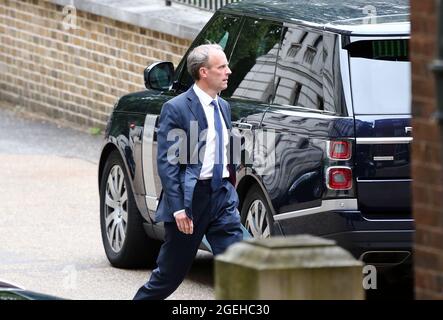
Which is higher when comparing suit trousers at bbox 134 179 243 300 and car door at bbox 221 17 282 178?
car door at bbox 221 17 282 178

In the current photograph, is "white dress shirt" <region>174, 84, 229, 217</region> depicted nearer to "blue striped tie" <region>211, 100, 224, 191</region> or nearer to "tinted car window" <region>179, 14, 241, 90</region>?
"blue striped tie" <region>211, 100, 224, 191</region>

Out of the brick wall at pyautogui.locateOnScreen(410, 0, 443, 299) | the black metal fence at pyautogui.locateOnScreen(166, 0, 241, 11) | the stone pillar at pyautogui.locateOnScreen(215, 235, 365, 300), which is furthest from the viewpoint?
the black metal fence at pyautogui.locateOnScreen(166, 0, 241, 11)

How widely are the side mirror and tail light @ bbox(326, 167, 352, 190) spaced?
2.22 metres

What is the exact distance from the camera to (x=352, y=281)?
199 inches

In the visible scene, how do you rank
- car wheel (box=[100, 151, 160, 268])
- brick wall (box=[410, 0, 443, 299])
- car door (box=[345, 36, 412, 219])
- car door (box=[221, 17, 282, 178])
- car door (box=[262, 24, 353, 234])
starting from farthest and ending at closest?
car wheel (box=[100, 151, 160, 268]) → car door (box=[221, 17, 282, 178]) → car door (box=[262, 24, 353, 234]) → car door (box=[345, 36, 412, 219]) → brick wall (box=[410, 0, 443, 299])

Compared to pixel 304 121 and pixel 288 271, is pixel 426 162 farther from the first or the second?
pixel 304 121

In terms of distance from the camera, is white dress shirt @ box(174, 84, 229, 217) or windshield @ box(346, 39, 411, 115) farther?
windshield @ box(346, 39, 411, 115)

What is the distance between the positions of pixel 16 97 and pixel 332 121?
12308 mm

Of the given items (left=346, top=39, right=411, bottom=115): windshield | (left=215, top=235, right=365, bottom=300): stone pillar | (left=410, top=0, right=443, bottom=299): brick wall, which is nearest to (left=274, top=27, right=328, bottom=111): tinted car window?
(left=346, top=39, right=411, bottom=115): windshield

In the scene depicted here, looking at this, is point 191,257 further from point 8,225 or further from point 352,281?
point 8,225

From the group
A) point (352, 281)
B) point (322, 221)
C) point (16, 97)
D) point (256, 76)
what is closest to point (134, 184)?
point (256, 76)

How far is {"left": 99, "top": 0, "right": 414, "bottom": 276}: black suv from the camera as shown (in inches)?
346

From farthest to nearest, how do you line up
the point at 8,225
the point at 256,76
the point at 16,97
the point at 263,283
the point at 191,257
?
the point at 16,97 < the point at 8,225 < the point at 256,76 < the point at 191,257 < the point at 263,283

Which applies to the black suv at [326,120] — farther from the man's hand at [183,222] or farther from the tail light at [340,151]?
the man's hand at [183,222]
